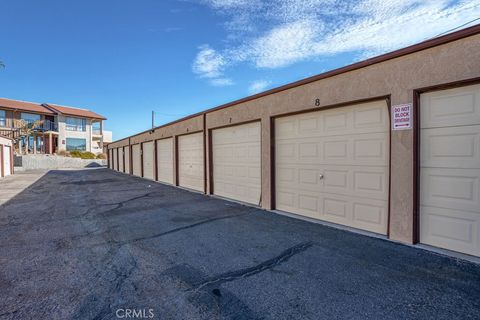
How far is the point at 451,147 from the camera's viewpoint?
3971 millimetres

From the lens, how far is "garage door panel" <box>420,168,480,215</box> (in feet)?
12.4

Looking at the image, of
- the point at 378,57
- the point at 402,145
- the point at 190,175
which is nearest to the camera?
the point at 402,145

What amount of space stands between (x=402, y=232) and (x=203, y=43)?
12.1m

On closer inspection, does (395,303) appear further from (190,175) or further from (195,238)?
(190,175)

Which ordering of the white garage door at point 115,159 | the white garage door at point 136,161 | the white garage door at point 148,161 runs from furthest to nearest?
the white garage door at point 115,159
the white garage door at point 136,161
the white garage door at point 148,161

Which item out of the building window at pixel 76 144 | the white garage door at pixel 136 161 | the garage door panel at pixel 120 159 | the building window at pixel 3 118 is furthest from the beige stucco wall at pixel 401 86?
the building window at pixel 76 144

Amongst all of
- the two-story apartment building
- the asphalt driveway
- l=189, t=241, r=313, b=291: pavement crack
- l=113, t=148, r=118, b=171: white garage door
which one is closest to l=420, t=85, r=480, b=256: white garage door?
the asphalt driveway

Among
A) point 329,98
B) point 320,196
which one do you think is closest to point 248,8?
point 329,98

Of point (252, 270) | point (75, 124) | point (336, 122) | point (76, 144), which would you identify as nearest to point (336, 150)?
point (336, 122)

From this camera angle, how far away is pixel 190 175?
11953 millimetres

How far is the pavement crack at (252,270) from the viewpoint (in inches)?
122

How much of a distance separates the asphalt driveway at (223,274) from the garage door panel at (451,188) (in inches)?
35.5

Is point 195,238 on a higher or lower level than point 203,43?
lower

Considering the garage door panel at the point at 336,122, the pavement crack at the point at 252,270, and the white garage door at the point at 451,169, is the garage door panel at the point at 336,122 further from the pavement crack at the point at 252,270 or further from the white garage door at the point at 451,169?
the pavement crack at the point at 252,270
